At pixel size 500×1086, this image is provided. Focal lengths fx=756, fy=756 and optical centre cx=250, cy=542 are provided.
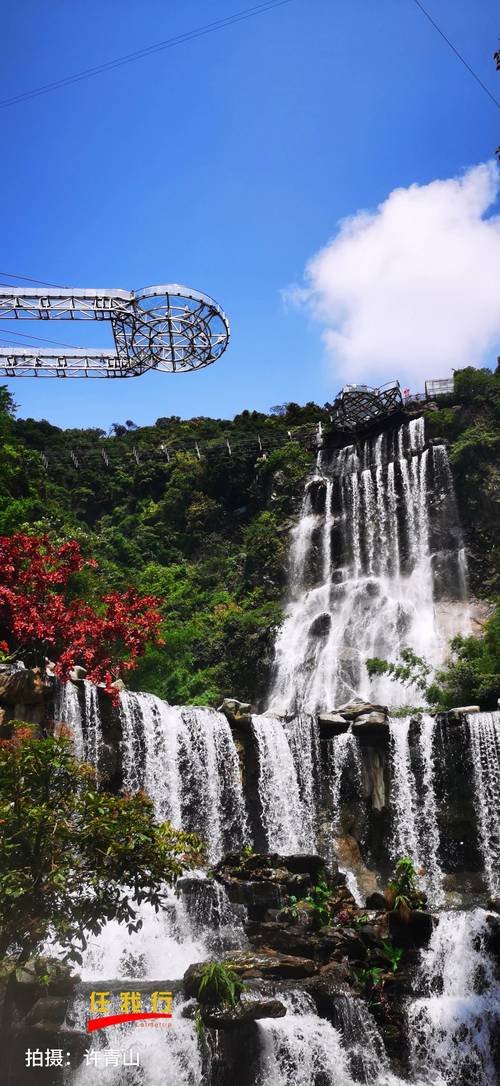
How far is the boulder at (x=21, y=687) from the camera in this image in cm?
1458

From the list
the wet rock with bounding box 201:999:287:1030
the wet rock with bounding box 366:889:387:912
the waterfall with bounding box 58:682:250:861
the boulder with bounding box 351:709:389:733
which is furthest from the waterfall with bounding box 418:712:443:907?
the wet rock with bounding box 201:999:287:1030

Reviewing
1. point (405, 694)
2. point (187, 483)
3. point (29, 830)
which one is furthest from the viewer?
point (187, 483)

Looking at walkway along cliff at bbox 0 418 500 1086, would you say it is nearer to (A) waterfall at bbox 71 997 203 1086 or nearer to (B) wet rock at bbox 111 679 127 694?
(A) waterfall at bbox 71 997 203 1086

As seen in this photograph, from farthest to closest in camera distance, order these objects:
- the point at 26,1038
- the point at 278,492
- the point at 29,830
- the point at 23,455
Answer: the point at 278,492, the point at 23,455, the point at 26,1038, the point at 29,830

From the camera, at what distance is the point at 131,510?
45969 mm

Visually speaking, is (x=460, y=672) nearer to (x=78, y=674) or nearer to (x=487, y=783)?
(x=487, y=783)

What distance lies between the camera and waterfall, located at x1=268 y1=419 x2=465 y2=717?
1112 inches

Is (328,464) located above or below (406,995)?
above

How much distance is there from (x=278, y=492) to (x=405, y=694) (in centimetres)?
1587

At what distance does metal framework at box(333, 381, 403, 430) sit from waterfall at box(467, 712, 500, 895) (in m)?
22.4

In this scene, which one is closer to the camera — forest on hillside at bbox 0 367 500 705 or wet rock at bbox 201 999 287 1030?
wet rock at bbox 201 999 287 1030

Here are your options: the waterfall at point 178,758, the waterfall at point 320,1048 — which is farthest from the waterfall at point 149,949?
the waterfall at point 178,758

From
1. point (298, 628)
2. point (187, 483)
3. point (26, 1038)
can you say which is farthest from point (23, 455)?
point (26, 1038)

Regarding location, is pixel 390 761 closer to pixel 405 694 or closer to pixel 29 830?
pixel 405 694
